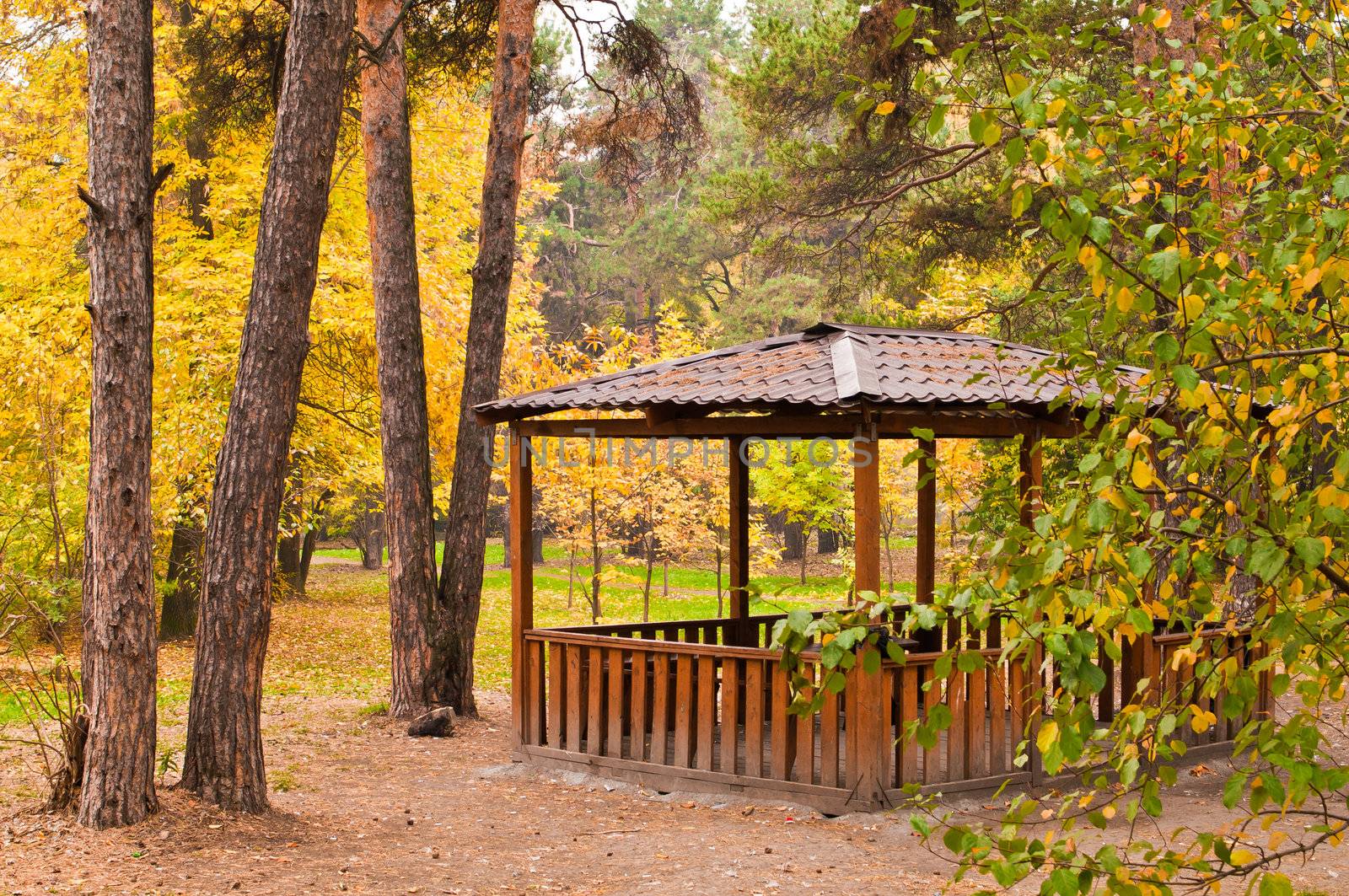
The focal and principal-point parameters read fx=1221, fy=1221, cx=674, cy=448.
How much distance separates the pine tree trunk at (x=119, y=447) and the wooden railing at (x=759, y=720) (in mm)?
2841

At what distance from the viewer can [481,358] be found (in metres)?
10.8

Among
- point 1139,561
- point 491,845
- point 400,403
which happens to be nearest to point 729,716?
point 491,845

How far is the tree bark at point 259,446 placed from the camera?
6.48 m

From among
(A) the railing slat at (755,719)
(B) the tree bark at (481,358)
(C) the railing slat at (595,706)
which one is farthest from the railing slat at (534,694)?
(B) the tree bark at (481,358)

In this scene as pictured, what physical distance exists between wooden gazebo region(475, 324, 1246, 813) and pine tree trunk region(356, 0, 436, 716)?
6.53 ft

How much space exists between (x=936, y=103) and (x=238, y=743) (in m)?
5.86

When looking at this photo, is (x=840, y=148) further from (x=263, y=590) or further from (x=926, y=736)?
(x=926, y=736)

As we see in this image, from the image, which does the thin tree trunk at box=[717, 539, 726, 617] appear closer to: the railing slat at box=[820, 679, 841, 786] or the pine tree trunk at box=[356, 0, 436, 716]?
the pine tree trunk at box=[356, 0, 436, 716]

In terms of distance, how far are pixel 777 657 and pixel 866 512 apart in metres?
1.12

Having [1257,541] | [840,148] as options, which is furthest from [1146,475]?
[840,148]

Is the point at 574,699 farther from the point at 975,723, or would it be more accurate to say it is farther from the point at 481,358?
the point at 481,358

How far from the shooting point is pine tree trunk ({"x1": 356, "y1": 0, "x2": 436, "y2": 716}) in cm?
1036

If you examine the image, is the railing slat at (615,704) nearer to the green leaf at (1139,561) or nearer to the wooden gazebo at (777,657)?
the wooden gazebo at (777,657)

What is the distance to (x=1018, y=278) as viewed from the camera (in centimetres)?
2161
